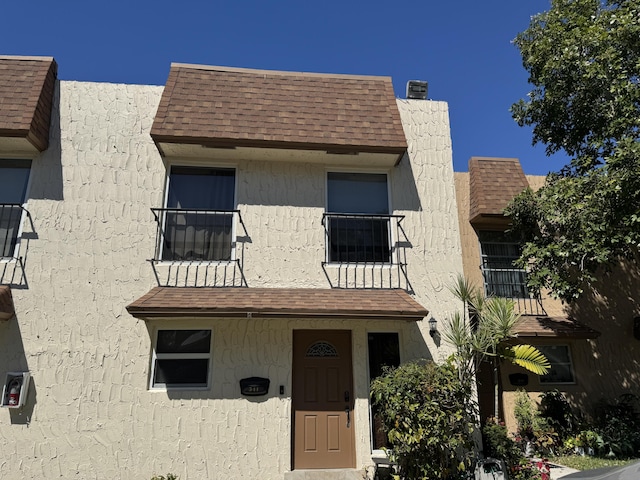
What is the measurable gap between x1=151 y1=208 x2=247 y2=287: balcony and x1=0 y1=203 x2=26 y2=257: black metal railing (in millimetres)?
2419

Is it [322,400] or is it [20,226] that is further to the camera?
[20,226]

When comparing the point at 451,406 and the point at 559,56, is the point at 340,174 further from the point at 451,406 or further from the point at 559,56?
the point at 559,56

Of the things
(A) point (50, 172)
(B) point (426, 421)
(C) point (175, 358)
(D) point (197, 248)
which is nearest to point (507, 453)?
(B) point (426, 421)

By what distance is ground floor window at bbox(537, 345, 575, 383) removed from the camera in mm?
9055

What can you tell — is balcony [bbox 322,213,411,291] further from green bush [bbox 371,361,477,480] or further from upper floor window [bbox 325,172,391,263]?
green bush [bbox 371,361,477,480]

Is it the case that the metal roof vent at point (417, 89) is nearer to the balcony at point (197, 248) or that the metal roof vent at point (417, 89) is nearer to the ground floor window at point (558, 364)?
the balcony at point (197, 248)

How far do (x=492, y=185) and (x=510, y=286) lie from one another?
252 cm

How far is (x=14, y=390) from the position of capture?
632 cm

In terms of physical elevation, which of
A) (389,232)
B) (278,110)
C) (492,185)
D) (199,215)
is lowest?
(389,232)

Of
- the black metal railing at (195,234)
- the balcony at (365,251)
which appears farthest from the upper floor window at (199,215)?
the balcony at (365,251)

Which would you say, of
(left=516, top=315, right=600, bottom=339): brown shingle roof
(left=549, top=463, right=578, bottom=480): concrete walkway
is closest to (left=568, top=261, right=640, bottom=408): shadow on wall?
(left=516, top=315, right=600, bottom=339): brown shingle roof

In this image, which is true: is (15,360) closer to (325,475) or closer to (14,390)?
(14,390)

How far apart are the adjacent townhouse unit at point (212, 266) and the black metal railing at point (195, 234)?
0.03m

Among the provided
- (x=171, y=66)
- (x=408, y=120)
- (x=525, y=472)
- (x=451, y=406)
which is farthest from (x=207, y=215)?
(x=525, y=472)
